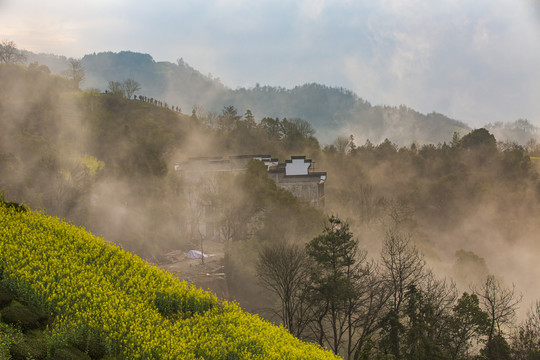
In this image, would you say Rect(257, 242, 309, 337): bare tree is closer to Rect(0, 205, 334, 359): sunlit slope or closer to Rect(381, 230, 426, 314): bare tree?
Rect(381, 230, 426, 314): bare tree

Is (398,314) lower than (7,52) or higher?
lower

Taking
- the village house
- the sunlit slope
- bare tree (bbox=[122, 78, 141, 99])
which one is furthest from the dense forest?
bare tree (bbox=[122, 78, 141, 99])

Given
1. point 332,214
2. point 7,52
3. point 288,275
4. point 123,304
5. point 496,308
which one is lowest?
point 496,308

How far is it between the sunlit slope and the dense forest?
483 cm

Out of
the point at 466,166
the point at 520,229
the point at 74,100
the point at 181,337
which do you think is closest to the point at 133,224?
the point at 181,337

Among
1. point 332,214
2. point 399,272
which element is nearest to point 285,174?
point 332,214

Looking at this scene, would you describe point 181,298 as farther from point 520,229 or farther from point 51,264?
point 520,229

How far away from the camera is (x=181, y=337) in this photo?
10758 millimetres

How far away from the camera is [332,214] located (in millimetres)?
29109

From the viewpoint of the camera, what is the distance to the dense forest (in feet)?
81.4

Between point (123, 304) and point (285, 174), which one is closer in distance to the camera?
point (123, 304)

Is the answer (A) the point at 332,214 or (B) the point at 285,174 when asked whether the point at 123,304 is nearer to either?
(A) the point at 332,214

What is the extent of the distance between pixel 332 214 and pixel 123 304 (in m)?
19.4

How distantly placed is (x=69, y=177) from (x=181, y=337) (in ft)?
115
